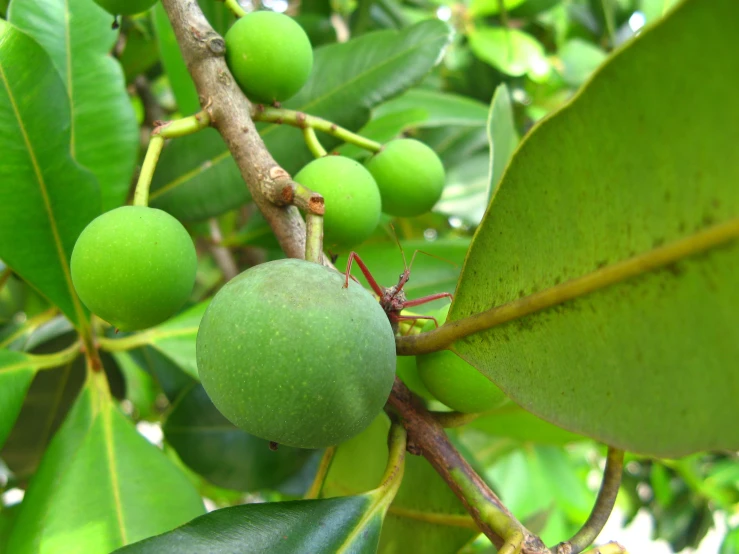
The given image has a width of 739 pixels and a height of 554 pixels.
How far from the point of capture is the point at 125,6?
109 centimetres

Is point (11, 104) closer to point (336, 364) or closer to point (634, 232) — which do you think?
point (336, 364)

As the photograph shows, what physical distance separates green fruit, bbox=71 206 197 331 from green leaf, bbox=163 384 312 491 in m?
0.70

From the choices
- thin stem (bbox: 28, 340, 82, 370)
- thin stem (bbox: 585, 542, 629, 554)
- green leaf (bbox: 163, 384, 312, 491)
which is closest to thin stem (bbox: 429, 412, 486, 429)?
thin stem (bbox: 585, 542, 629, 554)

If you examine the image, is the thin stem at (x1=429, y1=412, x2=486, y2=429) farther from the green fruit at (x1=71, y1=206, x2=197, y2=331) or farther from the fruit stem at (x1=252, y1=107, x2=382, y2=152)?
the fruit stem at (x1=252, y1=107, x2=382, y2=152)

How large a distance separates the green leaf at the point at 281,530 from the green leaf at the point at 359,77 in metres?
0.78

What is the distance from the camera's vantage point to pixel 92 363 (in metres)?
1.29

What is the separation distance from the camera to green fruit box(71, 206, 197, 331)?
2.70 feet

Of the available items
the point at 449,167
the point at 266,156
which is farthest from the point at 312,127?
the point at 449,167

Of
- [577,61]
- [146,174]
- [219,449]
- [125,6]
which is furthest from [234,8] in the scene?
[577,61]

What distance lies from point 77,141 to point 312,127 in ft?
A: 1.66

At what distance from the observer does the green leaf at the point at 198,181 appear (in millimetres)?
1398

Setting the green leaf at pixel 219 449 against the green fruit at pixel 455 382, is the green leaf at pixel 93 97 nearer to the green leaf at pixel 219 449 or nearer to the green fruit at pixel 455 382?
the green leaf at pixel 219 449

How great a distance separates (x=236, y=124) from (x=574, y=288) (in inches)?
22.7

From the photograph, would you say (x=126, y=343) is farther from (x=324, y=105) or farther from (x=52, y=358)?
(x=324, y=105)
